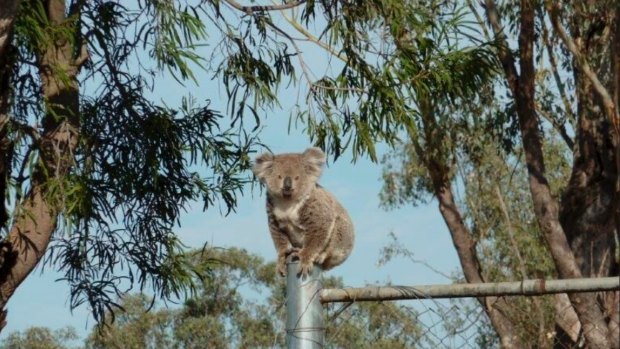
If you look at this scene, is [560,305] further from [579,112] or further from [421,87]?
[421,87]

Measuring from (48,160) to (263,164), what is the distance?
69.9 inches

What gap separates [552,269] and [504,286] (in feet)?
53.3

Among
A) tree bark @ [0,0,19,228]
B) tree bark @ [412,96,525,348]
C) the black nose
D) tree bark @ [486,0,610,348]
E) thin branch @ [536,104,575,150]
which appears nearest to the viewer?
the black nose

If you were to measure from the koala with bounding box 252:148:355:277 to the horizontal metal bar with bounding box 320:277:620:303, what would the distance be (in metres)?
1.72

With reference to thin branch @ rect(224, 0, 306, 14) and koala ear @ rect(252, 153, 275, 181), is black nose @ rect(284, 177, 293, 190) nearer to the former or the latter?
koala ear @ rect(252, 153, 275, 181)

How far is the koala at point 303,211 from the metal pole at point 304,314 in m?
1.67

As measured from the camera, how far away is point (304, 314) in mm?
3168

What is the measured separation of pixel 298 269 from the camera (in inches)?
128

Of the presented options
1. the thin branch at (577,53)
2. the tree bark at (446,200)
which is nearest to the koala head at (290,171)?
the thin branch at (577,53)

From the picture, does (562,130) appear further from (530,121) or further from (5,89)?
(5,89)

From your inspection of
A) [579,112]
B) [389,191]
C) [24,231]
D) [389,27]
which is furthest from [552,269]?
[24,231]

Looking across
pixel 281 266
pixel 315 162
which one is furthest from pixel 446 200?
pixel 281 266

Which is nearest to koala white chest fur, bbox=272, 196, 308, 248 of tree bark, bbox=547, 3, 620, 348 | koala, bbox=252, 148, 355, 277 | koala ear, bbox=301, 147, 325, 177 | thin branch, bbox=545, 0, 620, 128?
koala, bbox=252, 148, 355, 277

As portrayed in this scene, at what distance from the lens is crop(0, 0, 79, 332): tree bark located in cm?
688
